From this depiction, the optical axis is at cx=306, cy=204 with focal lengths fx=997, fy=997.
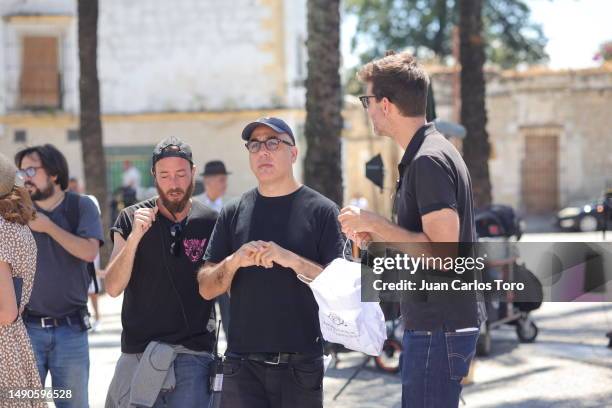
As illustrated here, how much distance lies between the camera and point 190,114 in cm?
2520

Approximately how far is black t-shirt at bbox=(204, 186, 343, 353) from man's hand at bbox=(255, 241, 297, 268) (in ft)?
0.48

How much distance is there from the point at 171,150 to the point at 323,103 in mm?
5742

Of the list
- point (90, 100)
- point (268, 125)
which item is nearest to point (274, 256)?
point (268, 125)

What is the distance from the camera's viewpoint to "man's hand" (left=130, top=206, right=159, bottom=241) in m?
5.01

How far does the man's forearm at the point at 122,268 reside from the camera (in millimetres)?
5035

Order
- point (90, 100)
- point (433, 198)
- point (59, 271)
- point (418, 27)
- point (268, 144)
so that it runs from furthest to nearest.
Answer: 1. point (418, 27)
2. point (90, 100)
3. point (59, 271)
4. point (268, 144)
5. point (433, 198)

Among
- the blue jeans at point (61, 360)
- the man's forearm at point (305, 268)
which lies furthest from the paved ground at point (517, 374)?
the man's forearm at point (305, 268)

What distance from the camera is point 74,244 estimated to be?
19.1 feet

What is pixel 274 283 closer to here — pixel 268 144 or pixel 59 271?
pixel 268 144

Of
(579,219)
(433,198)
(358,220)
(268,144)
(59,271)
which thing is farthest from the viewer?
(579,219)

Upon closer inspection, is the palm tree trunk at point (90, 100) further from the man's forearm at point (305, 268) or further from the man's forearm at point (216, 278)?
the man's forearm at point (305, 268)

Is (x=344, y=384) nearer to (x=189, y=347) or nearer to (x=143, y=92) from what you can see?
(x=189, y=347)

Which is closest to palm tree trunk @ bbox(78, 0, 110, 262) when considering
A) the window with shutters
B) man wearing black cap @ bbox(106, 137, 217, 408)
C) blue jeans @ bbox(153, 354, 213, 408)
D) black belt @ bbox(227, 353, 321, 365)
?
the window with shutters

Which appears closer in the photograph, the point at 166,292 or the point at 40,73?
the point at 166,292
